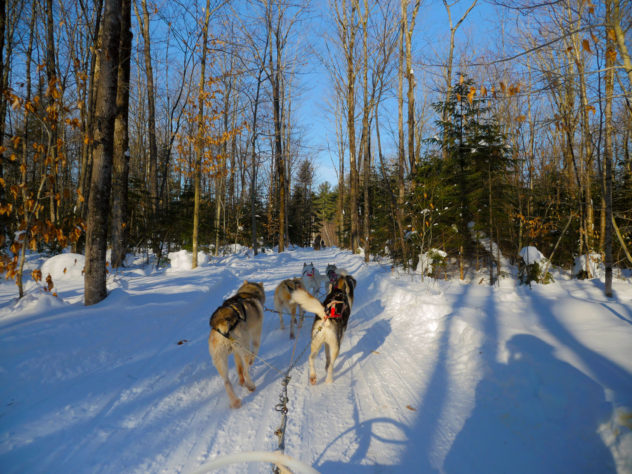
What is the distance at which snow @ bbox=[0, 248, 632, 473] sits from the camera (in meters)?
2.55

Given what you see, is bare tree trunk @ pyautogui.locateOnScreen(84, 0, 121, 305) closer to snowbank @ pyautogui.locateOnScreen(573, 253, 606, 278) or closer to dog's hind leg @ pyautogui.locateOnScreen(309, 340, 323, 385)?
dog's hind leg @ pyautogui.locateOnScreen(309, 340, 323, 385)

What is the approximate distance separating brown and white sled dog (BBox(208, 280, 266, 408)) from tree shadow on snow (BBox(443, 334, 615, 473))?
2.29m

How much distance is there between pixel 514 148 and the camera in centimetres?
1069

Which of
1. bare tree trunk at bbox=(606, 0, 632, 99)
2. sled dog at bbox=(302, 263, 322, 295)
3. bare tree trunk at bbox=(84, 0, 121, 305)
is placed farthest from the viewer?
sled dog at bbox=(302, 263, 322, 295)

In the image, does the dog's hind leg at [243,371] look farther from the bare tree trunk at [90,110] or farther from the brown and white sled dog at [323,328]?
the bare tree trunk at [90,110]

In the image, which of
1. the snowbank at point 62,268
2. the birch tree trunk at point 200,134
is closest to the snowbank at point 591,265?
the birch tree trunk at point 200,134

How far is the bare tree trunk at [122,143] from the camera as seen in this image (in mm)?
7137

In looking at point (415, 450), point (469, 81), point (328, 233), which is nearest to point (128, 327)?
point (415, 450)

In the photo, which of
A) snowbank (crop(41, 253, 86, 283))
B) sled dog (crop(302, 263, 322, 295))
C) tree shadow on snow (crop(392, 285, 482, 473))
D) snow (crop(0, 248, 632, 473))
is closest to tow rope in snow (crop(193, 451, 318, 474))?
snow (crop(0, 248, 632, 473))

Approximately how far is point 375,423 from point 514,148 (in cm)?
1132

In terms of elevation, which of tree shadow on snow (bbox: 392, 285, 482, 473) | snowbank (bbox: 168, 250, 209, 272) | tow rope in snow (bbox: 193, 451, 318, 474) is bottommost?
tree shadow on snow (bbox: 392, 285, 482, 473)

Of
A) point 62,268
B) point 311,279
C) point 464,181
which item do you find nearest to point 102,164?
point 62,268

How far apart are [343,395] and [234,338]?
1518 mm

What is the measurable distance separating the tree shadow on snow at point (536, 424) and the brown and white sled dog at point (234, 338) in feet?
7.53
